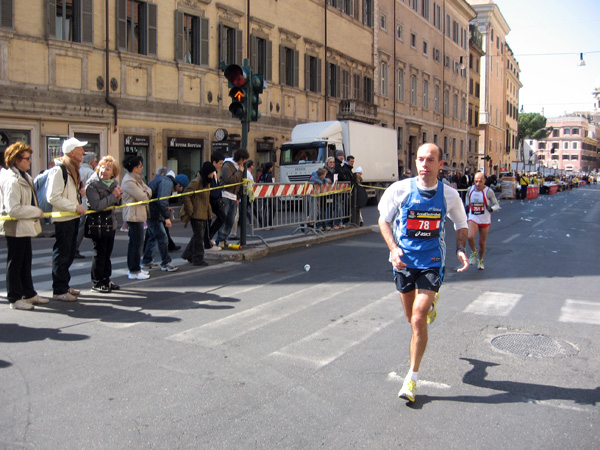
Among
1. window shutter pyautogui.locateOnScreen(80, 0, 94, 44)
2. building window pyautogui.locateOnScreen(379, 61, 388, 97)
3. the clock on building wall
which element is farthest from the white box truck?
building window pyautogui.locateOnScreen(379, 61, 388, 97)

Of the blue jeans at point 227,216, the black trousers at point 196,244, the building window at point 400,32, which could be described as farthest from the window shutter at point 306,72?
the black trousers at point 196,244

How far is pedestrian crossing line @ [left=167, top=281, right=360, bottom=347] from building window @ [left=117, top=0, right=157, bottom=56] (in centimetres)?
1527

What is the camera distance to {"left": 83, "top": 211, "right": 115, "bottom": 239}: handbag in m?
7.82

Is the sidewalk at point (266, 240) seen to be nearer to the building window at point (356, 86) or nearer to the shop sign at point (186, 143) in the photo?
the shop sign at point (186, 143)

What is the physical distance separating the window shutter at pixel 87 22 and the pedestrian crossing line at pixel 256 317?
1425 cm

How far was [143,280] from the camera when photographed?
891 centimetres

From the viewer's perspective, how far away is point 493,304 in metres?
7.54

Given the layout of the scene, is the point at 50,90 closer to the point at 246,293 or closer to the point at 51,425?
the point at 246,293

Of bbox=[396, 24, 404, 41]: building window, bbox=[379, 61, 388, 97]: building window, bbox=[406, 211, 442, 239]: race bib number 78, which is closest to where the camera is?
bbox=[406, 211, 442, 239]: race bib number 78

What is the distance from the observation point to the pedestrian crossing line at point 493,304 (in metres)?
7.09

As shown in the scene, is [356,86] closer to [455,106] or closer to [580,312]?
[455,106]

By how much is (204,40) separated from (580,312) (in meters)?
19.8

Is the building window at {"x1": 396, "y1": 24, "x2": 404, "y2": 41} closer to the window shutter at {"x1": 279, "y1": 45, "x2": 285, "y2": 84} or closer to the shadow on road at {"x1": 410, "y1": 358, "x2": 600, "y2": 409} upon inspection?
the window shutter at {"x1": 279, "y1": 45, "x2": 285, "y2": 84}

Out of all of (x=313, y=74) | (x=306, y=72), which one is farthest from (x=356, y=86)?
(x=306, y=72)
